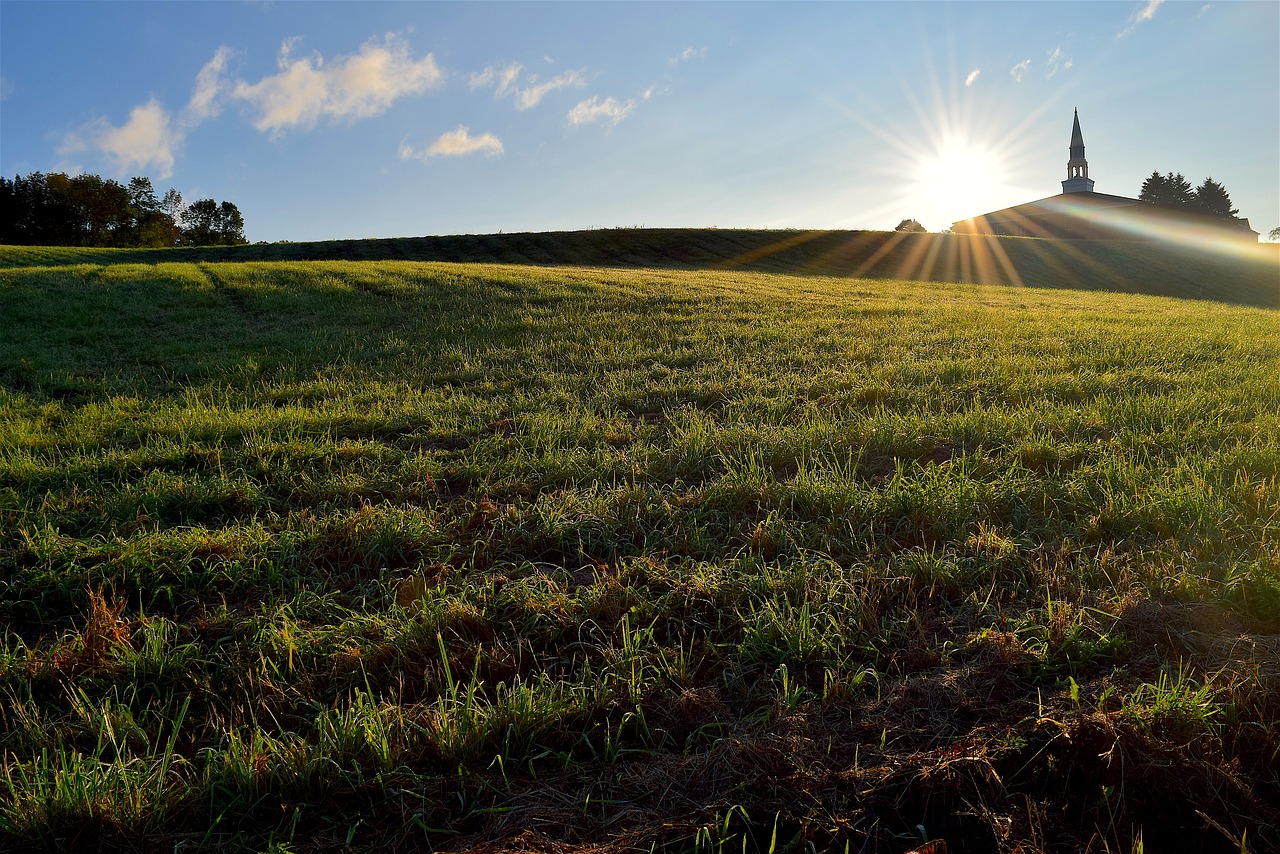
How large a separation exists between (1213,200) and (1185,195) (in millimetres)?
3354

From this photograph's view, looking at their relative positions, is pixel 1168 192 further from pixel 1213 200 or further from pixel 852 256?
pixel 852 256

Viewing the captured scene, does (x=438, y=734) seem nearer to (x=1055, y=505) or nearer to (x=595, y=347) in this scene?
(x=1055, y=505)

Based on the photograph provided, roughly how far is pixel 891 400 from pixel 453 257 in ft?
115

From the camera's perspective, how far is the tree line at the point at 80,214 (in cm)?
6738

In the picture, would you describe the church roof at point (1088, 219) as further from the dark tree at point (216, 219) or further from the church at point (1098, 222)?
the dark tree at point (216, 219)

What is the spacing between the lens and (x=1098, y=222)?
6556 centimetres

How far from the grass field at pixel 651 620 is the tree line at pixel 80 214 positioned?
252 feet

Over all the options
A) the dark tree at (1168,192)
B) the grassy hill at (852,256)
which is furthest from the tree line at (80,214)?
the dark tree at (1168,192)

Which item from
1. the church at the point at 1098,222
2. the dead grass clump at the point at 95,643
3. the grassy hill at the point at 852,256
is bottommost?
the dead grass clump at the point at 95,643

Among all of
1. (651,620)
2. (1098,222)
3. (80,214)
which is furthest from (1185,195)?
(80,214)

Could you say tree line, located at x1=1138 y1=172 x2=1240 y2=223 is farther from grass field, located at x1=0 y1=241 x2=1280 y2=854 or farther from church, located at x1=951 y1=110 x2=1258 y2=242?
grass field, located at x1=0 y1=241 x2=1280 y2=854

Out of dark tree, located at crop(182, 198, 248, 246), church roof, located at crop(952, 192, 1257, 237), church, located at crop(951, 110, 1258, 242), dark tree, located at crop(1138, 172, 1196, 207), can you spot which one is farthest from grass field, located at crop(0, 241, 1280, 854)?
dark tree, located at crop(1138, 172, 1196, 207)

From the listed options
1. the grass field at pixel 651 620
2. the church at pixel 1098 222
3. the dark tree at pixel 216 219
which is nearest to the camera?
the grass field at pixel 651 620

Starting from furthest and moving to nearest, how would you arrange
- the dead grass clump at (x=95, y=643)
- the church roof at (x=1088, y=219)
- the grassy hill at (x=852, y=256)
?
the church roof at (x=1088, y=219)
the grassy hill at (x=852, y=256)
the dead grass clump at (x=95, y=643)
